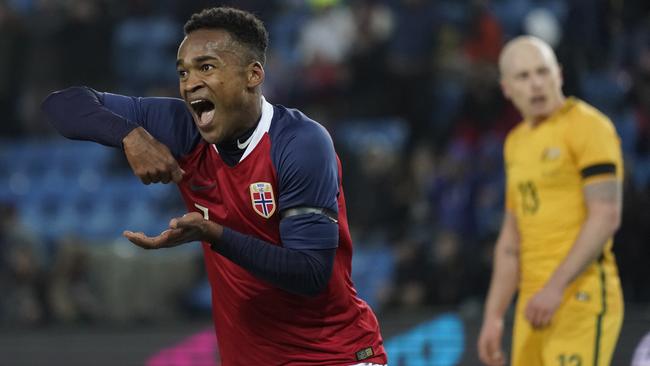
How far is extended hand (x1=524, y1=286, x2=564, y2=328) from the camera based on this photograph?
15.3 ft

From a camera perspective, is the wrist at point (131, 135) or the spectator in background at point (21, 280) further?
the spectator in background at point (21, 280)

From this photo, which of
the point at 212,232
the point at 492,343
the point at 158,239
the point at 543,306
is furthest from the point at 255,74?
the point at 492,343

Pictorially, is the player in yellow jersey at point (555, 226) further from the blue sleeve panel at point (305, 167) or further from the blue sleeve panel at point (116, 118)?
the blue sleeve panel at point (116, 118)

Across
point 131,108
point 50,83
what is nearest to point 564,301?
point 131,108

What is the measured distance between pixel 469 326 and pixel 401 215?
133 inches

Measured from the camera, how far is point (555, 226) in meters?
4.93

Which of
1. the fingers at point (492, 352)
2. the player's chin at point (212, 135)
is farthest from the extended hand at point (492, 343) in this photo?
the player's chin at point (212, 135)

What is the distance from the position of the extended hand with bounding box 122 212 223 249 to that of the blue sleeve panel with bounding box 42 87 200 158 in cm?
54

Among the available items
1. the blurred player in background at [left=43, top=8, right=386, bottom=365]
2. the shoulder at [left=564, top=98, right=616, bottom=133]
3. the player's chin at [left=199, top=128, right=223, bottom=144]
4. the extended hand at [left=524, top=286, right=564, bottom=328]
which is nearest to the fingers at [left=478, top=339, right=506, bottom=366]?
the extended hand at [left=524, top=286, right=564, bottom=328]

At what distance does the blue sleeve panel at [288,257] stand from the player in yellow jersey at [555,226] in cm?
145

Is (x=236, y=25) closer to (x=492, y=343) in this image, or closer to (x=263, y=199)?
(x=263, y=199)

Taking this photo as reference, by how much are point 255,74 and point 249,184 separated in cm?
36

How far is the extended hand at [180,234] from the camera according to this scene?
3.27m

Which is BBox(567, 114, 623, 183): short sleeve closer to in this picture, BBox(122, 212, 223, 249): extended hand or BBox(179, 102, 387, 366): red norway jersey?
BBox(179, 102, 387, 366): red norway jersey
